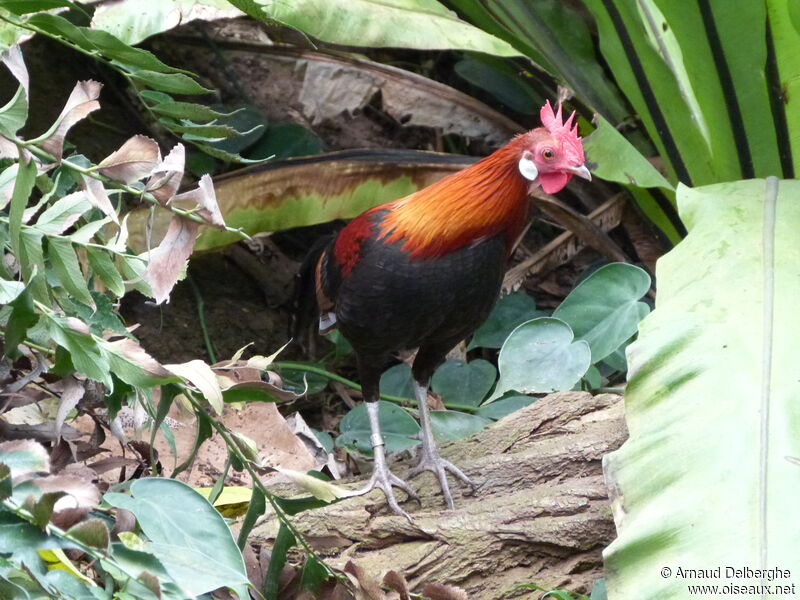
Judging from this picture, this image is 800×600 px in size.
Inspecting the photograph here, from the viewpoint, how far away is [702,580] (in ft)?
4.57

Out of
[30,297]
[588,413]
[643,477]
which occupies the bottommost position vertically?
[30,297]

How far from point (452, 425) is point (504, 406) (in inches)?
8.6

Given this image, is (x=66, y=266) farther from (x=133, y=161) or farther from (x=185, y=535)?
(x=185, y=535)

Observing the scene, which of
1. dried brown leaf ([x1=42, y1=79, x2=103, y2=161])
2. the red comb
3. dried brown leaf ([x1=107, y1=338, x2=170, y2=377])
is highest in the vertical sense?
the red comb

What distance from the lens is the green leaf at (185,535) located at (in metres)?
1.23

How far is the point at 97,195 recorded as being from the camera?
1.48m

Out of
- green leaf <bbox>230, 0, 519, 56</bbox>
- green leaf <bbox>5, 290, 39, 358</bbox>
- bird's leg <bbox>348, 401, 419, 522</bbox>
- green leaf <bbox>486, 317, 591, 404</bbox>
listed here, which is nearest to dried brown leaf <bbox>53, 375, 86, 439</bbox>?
green leaf <bbox>5, 290, 39, 358</bbox>

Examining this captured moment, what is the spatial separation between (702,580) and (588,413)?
44.0 inches

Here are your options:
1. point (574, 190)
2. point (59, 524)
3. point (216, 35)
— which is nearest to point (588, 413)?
point (574, 190)

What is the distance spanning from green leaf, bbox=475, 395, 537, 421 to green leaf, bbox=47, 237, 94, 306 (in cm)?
176

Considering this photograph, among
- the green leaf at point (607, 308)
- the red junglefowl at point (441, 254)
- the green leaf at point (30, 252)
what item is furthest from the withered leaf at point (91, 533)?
the green leaf at point (607, 308)

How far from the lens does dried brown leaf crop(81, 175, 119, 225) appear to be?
145 cm

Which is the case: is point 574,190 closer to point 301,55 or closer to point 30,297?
point 301,55

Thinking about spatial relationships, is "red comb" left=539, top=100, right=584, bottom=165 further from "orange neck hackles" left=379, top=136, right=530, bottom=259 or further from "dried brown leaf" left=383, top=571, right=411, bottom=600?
"dried brown leaf" left=383, top=571, right=411, bottom=600
